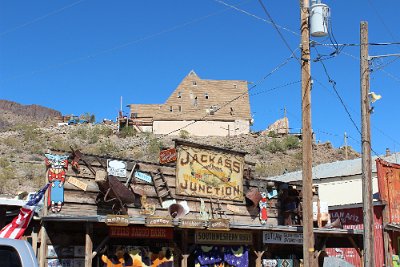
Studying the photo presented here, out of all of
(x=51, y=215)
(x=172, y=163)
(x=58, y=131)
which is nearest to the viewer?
(x=51, y=215)

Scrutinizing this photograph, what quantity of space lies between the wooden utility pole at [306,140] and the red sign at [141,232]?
3.40 m

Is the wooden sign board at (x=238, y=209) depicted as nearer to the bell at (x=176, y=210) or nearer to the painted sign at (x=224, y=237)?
the painted sign at (x=224, y=237)

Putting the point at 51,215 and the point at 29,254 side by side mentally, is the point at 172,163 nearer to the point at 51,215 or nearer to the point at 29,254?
the point at 51,215

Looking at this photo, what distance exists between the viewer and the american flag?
9750mm

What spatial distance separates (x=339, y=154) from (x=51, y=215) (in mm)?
52557

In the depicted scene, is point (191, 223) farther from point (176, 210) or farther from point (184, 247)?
point (176, 210)

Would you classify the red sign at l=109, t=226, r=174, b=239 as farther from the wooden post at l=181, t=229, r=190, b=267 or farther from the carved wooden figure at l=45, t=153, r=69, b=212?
the carved wooden figure at l=45, t=153, r=69, b=212

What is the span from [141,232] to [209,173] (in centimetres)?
308

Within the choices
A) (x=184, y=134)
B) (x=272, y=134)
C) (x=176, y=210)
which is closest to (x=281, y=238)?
(x=176, y=210)

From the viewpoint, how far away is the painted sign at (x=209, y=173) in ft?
50.1

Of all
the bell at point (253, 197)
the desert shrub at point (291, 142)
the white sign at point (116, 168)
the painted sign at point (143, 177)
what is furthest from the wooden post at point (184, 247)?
the desert shrub at point (291, 142)

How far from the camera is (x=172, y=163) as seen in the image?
599 inches

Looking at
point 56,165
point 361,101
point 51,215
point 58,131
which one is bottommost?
point 51,215

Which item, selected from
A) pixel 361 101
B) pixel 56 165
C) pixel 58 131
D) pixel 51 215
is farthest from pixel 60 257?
pixel 58 131
